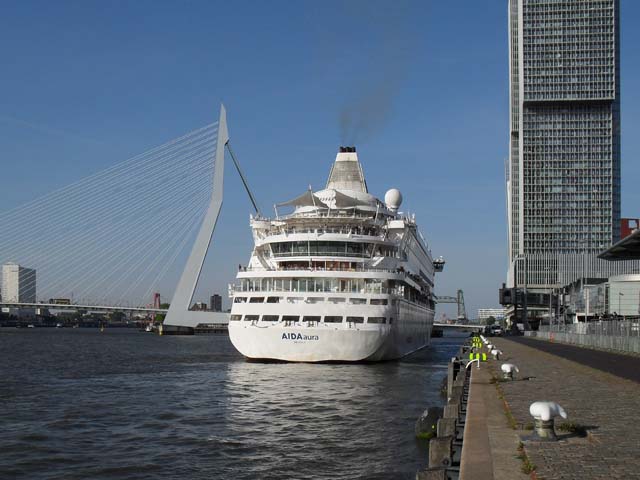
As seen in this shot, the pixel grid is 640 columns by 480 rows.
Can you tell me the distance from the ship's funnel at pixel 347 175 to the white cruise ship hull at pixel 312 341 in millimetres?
23934

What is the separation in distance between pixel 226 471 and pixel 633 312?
73.8 meters

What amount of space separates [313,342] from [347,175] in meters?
27.5

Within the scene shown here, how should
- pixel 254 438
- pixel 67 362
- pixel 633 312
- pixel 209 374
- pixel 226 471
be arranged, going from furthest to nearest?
pixel 633 312
pixel 67 362
pixel 209 374
pixel 254 438
pixel 226 471

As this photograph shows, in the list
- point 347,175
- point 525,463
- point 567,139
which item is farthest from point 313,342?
point 567,139

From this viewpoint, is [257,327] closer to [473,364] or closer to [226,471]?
[473,364]

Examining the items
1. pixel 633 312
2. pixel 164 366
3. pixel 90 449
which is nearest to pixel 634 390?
pixel 90 449

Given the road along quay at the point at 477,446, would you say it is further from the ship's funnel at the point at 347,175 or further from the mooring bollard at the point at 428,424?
the ship's funnel at the point at 347,175

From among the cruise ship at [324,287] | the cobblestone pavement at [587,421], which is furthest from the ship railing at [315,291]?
→ the cobblestone pavement at [587,421]

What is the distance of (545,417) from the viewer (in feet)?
35.8

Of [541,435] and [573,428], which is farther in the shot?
[573,428]

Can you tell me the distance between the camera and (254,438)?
19.7 metres

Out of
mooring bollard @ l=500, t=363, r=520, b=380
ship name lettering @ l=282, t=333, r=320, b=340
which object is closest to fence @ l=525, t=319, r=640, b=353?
ship name lettering @ l=282, t=333, r=320, b=340

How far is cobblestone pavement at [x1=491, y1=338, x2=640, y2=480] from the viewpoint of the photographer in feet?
30.5

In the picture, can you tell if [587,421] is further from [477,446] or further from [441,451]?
[441,451]
